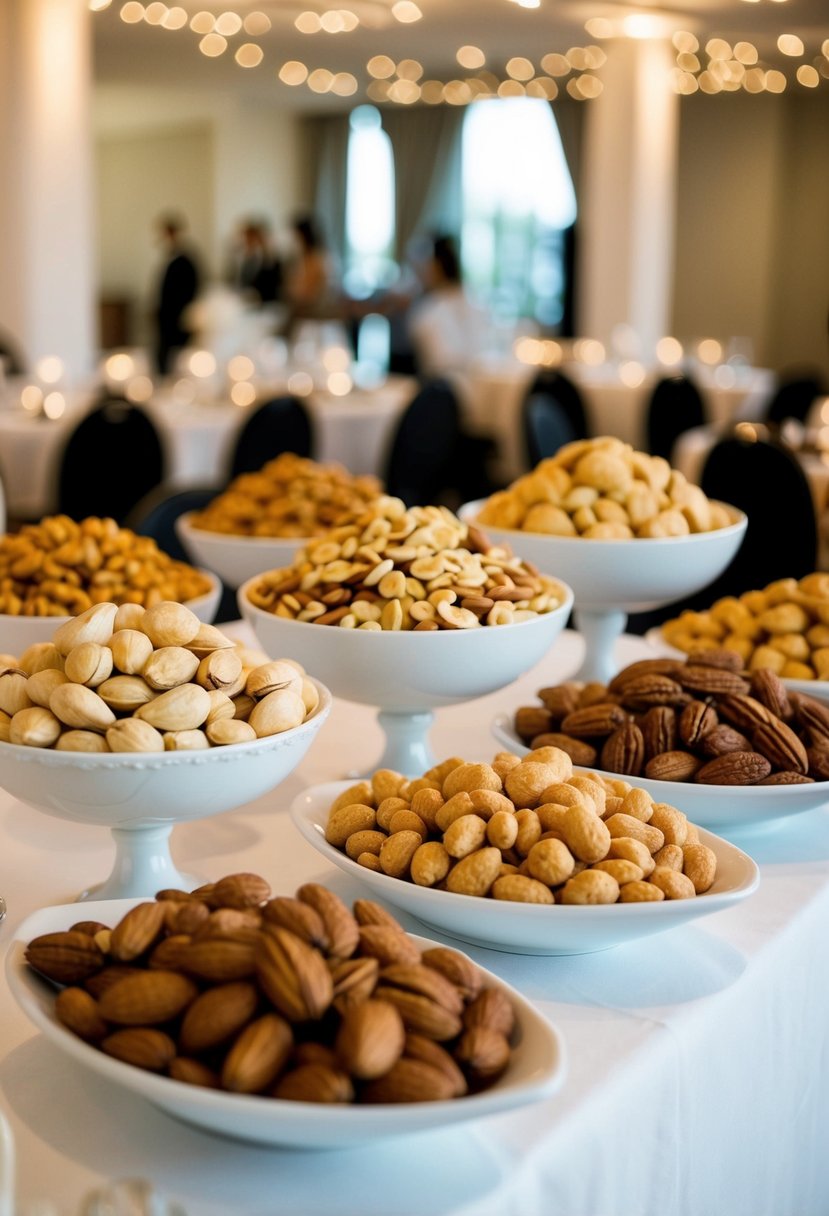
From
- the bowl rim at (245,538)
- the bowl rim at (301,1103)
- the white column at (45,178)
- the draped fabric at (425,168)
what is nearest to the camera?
the bowl rim at (301,1103)

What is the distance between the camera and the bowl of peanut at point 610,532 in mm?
1435

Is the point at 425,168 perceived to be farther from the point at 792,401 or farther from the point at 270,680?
the point at 270,680

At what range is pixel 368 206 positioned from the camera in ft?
42.0

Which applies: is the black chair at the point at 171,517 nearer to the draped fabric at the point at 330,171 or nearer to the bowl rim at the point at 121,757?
the bowl rim at the point at 121,757

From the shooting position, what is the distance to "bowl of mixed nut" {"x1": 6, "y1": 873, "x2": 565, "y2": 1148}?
619 millimetres

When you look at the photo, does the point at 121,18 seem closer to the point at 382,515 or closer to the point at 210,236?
the point at 210,236

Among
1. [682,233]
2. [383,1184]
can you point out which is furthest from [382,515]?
[682,233]

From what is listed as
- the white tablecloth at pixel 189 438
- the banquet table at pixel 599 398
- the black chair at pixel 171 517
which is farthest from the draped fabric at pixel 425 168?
the black chair at pixel 171 517

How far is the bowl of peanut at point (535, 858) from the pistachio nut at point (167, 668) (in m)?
0.15

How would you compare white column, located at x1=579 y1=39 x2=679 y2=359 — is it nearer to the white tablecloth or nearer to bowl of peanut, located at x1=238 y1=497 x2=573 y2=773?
the white tablecloth

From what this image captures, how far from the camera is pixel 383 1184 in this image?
65 centimetres

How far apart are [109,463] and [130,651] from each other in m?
3.07

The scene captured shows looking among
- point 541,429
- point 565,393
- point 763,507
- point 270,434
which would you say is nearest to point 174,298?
point 565,393

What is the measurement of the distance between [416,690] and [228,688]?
27cm
